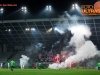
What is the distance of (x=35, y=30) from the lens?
60.7m

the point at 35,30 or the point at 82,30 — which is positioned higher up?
the point at 35,30

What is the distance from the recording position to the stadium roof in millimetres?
55344

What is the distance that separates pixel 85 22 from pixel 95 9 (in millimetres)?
4129

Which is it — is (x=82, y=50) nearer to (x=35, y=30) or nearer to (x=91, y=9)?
(x=91, y=9)

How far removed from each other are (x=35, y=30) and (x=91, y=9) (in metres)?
16.0

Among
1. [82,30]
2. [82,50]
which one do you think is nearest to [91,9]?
[82,30]

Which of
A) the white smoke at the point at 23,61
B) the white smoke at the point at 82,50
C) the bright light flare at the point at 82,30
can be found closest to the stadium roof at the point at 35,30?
the bright light flare at the point at 82,30

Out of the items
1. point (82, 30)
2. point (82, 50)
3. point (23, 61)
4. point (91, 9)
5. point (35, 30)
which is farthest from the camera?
point (23, 61)

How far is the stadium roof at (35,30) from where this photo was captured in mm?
55344

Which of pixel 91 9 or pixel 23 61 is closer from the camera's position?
pixel 91 9

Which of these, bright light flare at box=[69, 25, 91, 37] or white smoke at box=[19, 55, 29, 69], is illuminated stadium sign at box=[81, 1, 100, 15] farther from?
white smoke at box=[19, 55, 29, 69]

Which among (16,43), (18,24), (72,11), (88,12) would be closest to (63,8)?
(72,11)

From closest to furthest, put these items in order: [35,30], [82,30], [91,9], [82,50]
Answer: [82,50]
[82,30]
[91,9]
[35,30]

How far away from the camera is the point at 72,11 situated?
180ft
